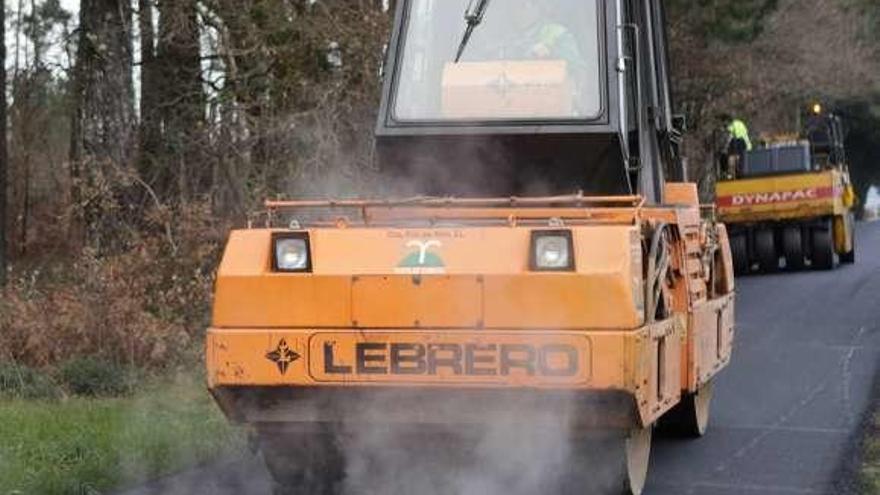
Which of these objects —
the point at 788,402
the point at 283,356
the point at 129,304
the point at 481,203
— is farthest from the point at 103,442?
the point at 788,402

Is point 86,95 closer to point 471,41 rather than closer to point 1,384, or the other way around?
point 1,384

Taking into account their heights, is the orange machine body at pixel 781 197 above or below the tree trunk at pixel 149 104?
below

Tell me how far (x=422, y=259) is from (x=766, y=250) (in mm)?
16521

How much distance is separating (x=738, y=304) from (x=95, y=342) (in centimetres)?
856

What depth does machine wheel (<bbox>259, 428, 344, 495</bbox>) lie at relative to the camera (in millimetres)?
6188

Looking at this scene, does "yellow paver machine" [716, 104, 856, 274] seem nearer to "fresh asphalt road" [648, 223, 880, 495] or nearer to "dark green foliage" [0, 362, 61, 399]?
"fresh asphalt road" [648, 223, 880, 495]

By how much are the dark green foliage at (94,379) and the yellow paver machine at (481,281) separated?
3.97 metres

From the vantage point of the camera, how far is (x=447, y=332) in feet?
18.1

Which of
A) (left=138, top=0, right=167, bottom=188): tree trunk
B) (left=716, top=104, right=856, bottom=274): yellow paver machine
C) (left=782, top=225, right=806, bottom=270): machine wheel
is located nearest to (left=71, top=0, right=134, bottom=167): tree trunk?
(left=138, top=0, right=167, bottom=188): tree trunk

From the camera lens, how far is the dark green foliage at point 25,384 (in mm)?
9984

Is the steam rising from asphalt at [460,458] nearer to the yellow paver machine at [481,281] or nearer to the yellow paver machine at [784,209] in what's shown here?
the yellow paver machine at [481,281]

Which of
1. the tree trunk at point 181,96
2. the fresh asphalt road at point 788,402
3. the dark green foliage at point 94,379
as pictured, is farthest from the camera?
the tree trunk at point 181,96

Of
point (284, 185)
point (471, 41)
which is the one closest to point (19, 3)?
point (284, 185)

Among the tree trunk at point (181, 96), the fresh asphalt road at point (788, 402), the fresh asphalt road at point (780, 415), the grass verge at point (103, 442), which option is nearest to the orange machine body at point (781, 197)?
the fresh asphalt road at point (788, 402)
